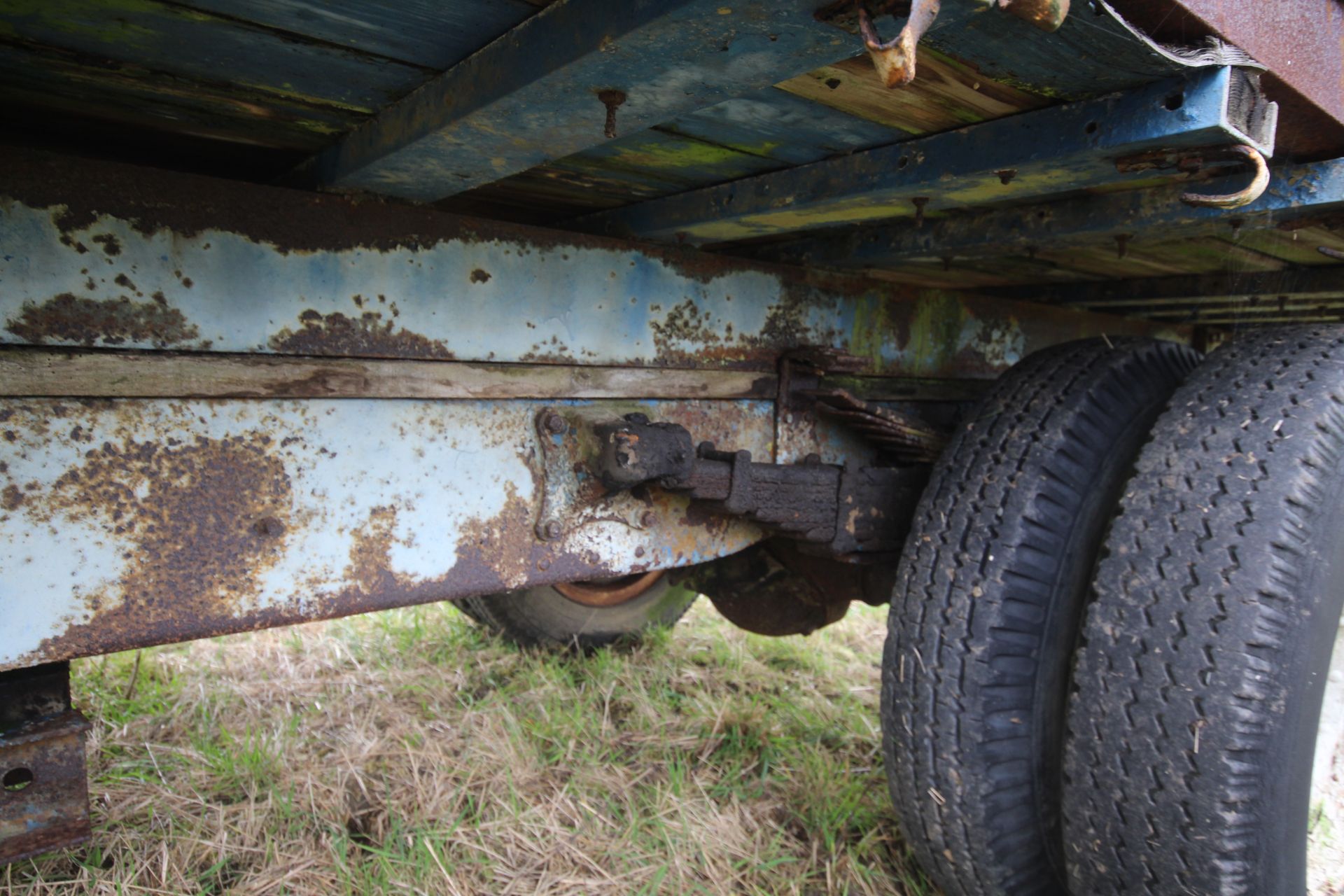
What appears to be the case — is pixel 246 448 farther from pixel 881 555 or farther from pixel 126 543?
pixel 881 555

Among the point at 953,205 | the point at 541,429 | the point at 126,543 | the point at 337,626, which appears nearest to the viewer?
the point at 126,543

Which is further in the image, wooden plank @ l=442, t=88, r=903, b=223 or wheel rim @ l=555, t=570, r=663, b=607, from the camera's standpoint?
wheel rim @ l=555, t=570, r=663, b=607

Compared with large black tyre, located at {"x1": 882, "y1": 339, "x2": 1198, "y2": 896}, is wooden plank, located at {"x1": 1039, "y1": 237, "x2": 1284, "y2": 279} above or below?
above

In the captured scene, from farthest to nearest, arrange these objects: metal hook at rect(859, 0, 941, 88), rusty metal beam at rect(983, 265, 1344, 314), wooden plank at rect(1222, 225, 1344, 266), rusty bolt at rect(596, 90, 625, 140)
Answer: rusty metal beam at rect(983, 265, 1344, 314)
wooden plank at rect(1222, 225, 1344, 266)
rusty bolt at rect(596, 90, 625, 140)
metal hook at rect(859, 0, 941, 88)

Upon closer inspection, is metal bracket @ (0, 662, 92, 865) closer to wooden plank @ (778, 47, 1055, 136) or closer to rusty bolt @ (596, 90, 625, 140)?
rusty bolt @ (596, 90, 625, 140)

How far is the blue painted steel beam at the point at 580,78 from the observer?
31.7 inches

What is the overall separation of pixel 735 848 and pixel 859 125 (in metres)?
1.55

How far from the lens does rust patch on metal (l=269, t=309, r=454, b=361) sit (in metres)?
1.32

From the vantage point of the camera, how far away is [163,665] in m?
2.66

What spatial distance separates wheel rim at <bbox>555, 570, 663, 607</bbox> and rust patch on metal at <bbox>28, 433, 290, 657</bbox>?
1.56 metres

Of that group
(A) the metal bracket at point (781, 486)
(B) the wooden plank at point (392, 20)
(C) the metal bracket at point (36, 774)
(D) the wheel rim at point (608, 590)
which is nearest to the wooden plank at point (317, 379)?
(A) the metal bracket at point (781, 486)

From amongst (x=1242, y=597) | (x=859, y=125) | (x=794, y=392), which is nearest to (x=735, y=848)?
(x=794, y=392)

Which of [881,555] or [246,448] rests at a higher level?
[246,448]

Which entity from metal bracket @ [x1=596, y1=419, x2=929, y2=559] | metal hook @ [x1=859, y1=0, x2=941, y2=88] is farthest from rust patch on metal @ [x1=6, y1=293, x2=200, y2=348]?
metal hook @ [x1=859, y1=0, x2=941, y2=88]
